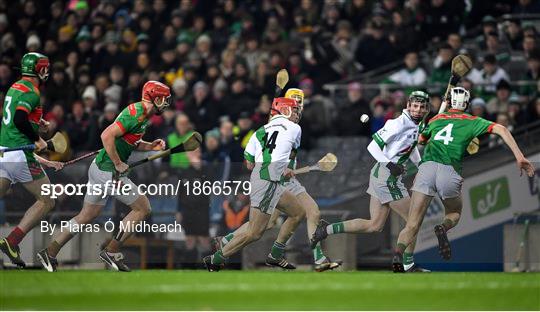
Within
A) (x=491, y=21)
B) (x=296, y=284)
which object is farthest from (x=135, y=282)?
(x=491, y=21)

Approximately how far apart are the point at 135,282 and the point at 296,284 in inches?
64.7

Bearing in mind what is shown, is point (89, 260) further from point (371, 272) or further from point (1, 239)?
point (371, 272)

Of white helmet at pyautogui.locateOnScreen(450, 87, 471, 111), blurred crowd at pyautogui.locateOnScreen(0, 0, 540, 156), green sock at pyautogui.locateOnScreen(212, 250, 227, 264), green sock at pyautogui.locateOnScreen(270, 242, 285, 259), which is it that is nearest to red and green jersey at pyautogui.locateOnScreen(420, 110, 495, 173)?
white helmet at pyautogui.locateOnScreen(450, 87, 471, 111)

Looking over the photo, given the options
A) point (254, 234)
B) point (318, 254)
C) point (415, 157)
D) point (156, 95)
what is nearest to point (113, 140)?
point (156, 95)

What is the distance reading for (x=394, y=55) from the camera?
25.8 metres

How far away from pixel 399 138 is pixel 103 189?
358cm

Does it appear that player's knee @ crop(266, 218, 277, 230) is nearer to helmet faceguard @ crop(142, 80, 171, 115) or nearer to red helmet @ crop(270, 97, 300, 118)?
red helmet @ crop(270, 97, 300, 118)

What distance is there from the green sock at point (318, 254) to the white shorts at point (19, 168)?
3.40 meters

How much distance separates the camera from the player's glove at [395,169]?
18.0m

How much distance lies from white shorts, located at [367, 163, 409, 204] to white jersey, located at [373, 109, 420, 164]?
0.19 m

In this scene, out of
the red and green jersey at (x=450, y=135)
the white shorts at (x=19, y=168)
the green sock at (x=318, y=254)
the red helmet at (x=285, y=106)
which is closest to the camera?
the red and green jersey at (x=450, y=135)

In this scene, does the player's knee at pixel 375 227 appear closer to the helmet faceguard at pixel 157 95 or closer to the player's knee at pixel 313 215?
the player's knee at pixel 313 215

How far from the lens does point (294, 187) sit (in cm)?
1836

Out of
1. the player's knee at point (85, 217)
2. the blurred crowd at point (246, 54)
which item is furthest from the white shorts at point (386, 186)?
the blurred crowd at point (246, 54)
